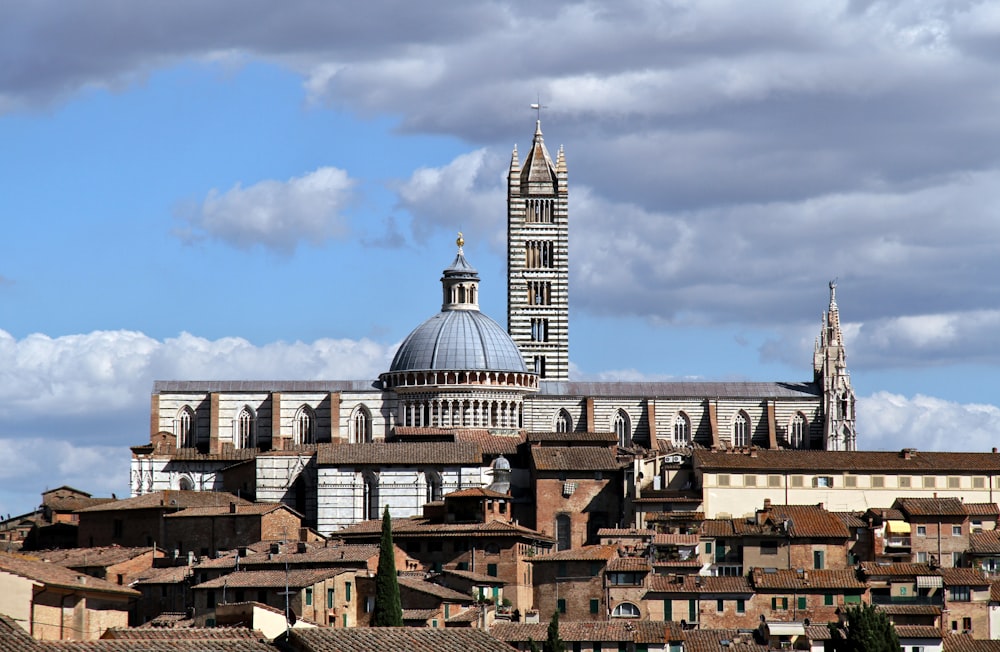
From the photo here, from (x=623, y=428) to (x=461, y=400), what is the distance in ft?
24.9

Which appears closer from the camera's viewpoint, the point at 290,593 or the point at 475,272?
the point at 290,593

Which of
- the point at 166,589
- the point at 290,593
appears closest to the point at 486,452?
the point at 166,589

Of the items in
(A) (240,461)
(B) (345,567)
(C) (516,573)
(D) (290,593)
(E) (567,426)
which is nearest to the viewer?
(D) (290,593)

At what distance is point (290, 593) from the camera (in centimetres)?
5284

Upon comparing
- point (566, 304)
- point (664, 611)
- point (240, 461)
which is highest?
point (566, 304)

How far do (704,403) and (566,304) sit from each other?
1054cm

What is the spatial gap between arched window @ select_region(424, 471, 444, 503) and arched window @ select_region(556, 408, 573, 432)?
1083 centimetres

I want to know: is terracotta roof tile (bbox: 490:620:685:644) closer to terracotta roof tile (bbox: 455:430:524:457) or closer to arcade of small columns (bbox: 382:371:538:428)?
terracotta roof tile (bbox: 455:430:524:457)

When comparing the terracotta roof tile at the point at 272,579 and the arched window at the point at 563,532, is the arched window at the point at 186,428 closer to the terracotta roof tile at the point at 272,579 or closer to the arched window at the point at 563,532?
the arched window at the point at 563,532

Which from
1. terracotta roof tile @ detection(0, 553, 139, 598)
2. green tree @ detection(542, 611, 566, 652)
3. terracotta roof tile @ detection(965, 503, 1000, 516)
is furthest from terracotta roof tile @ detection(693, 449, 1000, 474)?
terracotta roof tile @ detection(0, 553, 139, 598)

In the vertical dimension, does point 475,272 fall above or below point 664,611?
above

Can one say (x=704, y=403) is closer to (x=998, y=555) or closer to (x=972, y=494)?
(x=972, y=494)

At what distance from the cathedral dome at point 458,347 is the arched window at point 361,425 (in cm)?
209

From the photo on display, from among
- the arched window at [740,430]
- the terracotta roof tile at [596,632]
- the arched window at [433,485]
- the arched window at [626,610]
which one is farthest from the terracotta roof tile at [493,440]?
the terracotta roof tile at [596,632]
